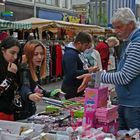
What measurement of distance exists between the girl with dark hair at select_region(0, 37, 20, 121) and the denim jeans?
98 cm

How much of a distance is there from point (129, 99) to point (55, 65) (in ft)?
30.4

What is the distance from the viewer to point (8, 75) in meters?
3.08

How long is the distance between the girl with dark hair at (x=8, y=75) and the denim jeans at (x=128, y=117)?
3.21 ft

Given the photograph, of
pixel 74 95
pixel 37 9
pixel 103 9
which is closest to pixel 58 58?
pixel 74 95

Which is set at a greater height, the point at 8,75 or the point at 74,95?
the point at 8,75

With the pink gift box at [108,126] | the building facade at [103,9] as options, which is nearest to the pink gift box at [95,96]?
the pink gift box at [108,126]

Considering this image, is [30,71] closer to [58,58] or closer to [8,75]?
[8,75]

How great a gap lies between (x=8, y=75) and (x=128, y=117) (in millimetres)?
1108

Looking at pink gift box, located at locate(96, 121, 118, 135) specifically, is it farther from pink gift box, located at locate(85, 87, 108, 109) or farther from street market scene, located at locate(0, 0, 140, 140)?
pink gift box, located at locate(85, 87, 108, 109)

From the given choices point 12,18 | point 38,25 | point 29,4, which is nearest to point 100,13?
point 29,4

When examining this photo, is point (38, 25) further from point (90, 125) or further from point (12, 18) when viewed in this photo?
point (90, 125)

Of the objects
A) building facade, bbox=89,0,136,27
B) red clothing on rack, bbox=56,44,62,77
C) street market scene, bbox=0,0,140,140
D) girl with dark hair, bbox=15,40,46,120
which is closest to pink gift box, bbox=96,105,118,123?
street market scene, bbox=0,0,140,140

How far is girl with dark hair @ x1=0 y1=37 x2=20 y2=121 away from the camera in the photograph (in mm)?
3061

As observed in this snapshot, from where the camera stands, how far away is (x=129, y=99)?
3.05 m
